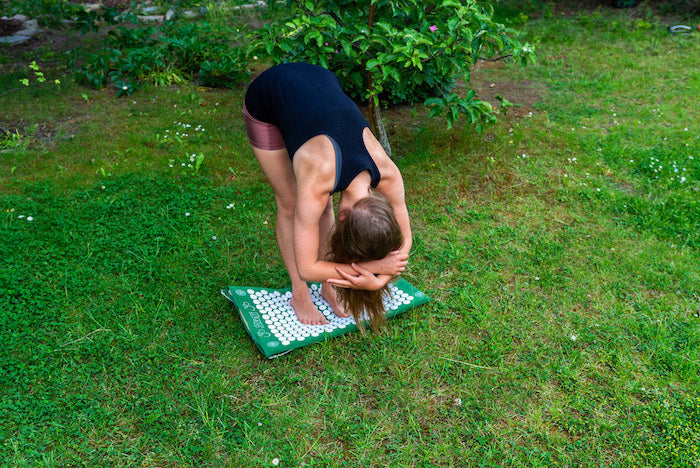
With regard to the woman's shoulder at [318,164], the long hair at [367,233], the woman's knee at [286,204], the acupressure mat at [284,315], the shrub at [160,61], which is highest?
the woman's shoulder at [318,164]

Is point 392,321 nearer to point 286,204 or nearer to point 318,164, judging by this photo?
point 286,204

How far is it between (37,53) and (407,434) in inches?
248

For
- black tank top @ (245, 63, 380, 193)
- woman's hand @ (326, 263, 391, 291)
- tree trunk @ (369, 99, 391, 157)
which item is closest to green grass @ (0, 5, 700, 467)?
tree trunk @ (369, 99, 391, 157)

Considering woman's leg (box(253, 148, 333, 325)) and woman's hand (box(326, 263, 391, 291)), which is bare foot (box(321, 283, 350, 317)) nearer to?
woman's leg (box(253, 148, 333, 325))

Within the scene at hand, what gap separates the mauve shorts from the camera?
246cm

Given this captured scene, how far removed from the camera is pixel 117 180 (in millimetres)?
4035

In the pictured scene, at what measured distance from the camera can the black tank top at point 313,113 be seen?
2.11 metres

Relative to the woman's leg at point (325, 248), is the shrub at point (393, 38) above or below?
above

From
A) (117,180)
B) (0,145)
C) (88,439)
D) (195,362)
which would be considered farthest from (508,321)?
(0,145)

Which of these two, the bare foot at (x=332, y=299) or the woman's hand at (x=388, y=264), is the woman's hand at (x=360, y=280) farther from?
the bare foot at (x=332, y=299)

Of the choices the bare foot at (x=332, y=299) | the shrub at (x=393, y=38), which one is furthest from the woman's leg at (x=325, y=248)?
the shrub at (x=393, y=38)

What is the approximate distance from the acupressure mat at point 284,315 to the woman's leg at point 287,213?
71mm

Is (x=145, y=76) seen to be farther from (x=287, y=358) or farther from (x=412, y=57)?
(x=287, y=358)

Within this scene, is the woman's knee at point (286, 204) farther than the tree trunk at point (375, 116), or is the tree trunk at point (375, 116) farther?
the tree trunk at point (375, 116)
